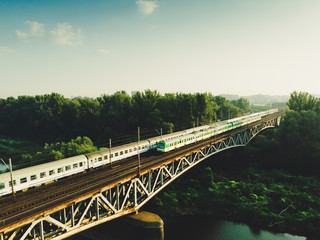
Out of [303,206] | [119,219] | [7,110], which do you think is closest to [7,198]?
[119,219]

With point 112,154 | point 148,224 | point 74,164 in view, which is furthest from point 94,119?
point 148,224

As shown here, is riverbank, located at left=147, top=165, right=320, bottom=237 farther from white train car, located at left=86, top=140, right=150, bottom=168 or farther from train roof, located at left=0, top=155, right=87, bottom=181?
train roof, located at left=0, top=155, right=87, bottom=181

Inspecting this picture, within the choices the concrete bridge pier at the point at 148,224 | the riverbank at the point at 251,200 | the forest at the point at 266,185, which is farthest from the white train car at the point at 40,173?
the forest at the point at 266,185

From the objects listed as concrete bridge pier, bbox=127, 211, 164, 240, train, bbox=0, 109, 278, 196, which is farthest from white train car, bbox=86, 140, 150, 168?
concrete bridge pier, bbox=127, 211, 164, 240

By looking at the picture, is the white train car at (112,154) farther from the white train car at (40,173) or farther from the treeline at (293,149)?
the treeline at (293,149)

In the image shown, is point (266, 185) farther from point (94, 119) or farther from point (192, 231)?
point (94, 119)

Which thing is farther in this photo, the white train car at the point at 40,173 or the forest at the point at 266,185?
the forest at the point at 266,185
